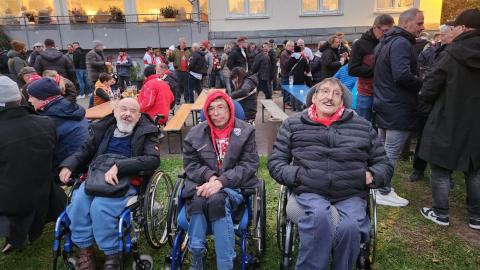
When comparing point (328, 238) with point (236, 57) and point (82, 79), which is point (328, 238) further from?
point (82, 79)

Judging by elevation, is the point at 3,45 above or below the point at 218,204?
above

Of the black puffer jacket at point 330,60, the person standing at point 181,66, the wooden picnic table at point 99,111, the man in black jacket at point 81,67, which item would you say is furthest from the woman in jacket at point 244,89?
the man in black jacket at point 81,67

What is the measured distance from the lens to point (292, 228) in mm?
2809

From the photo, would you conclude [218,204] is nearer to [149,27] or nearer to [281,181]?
[281,181]

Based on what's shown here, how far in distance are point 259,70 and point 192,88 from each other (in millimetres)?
2218

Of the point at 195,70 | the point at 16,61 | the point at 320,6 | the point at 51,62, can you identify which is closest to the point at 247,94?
the point at 195,70

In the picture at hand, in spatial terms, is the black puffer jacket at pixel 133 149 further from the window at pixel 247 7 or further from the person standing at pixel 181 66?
the window at pixel 247 7

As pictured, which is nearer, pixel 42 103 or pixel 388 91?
pixel 42 103

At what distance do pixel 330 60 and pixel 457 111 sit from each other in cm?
467

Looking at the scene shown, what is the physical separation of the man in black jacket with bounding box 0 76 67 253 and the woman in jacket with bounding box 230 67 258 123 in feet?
10.4

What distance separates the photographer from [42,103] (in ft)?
12.1

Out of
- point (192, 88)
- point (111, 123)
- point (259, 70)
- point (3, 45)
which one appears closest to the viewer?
point (111, 123)

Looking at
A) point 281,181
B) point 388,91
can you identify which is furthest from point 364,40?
point 281,181

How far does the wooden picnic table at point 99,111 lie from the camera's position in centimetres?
585
